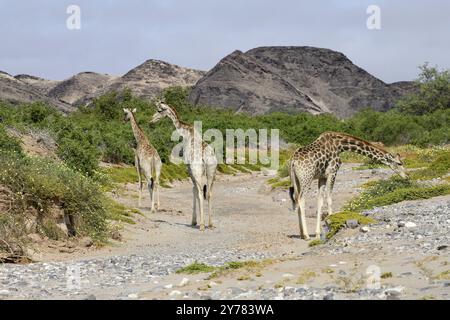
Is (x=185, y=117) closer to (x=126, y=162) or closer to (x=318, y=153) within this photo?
(x=126, y=162)

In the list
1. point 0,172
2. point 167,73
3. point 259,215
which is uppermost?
point 167,73

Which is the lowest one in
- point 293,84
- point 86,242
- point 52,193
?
point 86,242

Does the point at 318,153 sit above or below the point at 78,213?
above

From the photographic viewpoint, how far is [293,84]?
16125 centimetres

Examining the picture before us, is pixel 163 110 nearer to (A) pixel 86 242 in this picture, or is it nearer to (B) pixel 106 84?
(A) pixel 86 242

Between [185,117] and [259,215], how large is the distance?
186ft

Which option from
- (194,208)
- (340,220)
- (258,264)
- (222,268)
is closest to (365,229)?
(340,220)

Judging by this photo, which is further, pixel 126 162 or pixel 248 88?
pixel 248 88

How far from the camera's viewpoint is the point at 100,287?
456 inches

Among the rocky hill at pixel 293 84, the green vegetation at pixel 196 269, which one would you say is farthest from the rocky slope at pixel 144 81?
the green vegetation at pixel 196 269

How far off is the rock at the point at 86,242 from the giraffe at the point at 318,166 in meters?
5.05

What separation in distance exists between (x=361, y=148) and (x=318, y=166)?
195 cm

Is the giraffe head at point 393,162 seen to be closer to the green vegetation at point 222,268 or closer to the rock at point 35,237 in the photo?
the green vegetation at point 222,268
